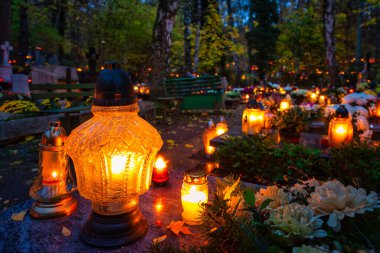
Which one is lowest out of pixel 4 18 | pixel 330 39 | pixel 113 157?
pixel 113 157

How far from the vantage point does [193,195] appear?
2.20 metres

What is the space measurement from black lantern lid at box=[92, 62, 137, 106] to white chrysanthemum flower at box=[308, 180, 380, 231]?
122cm

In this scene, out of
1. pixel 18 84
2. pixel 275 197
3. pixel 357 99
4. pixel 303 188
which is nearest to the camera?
pixel 275 197

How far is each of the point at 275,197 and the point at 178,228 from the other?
0.81 meters

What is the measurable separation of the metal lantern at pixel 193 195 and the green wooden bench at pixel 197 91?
1140 cm

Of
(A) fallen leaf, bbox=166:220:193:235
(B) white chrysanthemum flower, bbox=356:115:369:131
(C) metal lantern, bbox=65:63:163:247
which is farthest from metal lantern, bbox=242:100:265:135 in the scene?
(C) metal lantern, bbox=65:63:163:247

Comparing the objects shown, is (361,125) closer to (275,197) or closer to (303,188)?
(303,188)

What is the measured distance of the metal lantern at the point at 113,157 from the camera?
1766 millimetres

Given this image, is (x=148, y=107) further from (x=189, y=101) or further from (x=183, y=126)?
(x=189, y=101)

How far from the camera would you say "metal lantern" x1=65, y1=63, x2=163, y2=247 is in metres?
1.77

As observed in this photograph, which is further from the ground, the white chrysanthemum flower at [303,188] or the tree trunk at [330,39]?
the tree trunk at [330,39]

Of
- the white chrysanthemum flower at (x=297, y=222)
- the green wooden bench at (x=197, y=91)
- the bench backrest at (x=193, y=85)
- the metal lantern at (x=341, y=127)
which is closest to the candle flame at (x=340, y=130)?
the metal lantern at (x=341, y=127)

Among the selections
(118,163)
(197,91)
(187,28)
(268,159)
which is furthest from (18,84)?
(187,28)

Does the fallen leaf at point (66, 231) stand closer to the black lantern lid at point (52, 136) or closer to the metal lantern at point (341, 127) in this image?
the black lantern lid at point (52, 136)
